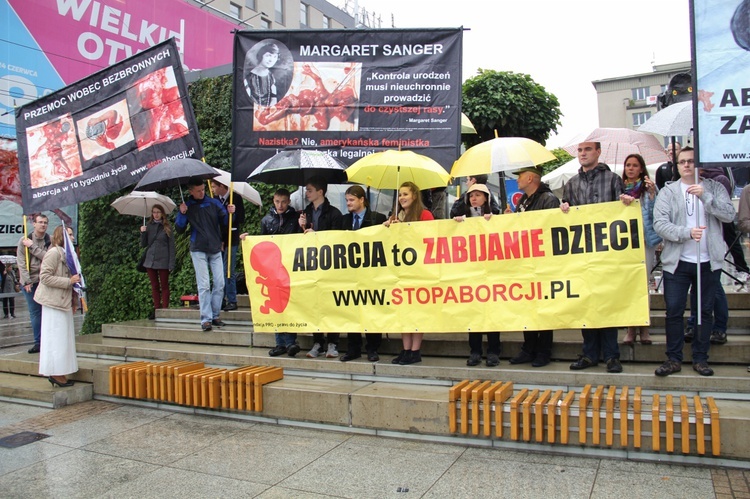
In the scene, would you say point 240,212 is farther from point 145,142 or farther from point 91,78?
point 91,78

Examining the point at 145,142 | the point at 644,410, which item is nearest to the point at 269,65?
the point at 145,142

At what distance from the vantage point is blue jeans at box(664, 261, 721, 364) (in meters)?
5.11

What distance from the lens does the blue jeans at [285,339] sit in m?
7.08

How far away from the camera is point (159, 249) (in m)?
9.52

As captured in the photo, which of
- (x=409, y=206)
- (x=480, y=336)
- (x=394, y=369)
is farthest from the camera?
(x=409, y=206)

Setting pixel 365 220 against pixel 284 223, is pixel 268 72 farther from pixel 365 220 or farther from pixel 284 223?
pixel 365 220

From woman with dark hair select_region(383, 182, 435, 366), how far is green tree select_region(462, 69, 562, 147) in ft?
23.3

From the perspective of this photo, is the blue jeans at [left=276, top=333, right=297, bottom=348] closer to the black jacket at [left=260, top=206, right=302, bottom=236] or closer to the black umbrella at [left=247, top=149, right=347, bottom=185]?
the black jacket at [left=260, top=206, right=302, bottom=236]

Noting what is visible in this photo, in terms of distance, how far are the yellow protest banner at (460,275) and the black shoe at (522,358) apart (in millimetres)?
413

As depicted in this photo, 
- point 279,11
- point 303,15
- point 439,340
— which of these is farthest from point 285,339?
point 303,15

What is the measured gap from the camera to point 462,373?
580 cm

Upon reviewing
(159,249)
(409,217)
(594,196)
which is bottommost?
(159,249)

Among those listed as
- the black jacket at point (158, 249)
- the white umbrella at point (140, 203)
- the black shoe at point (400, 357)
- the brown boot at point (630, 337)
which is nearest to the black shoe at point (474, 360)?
the black shoe at point (400, 357)

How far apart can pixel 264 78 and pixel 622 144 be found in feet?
14.9
